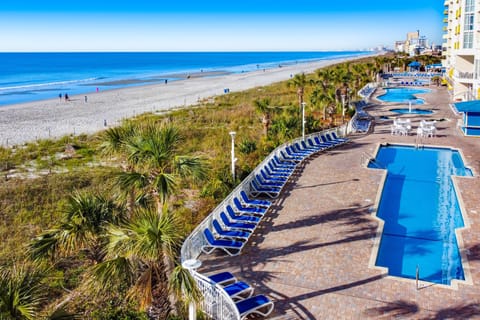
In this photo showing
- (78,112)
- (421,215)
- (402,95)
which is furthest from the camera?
(402,95)

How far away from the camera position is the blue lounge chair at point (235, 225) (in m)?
10.6

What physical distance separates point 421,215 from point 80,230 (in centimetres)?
963

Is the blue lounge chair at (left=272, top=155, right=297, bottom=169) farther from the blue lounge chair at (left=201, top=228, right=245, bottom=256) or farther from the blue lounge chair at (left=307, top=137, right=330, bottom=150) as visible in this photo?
the blue lounge chair at (left=201, top=228, right=245, bottom=256)

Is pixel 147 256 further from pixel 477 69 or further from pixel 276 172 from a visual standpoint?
pixel 477 69

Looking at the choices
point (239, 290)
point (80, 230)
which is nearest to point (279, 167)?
point (239, 290)

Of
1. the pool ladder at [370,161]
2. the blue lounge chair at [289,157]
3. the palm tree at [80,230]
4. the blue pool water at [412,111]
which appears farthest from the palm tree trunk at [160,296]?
the blue pool water at [412,111]

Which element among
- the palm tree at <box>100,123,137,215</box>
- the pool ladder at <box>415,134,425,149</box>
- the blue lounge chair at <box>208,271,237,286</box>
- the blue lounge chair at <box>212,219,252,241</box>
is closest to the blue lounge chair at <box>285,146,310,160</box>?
the pool ladder at <box>415,134,425,149</box>

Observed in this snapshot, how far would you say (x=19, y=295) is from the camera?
482 centimetres

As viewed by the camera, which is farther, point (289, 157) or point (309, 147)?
point (309, 147)

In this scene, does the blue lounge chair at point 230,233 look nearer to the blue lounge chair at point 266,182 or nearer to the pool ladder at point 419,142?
the blue lounge chair at point 266,182

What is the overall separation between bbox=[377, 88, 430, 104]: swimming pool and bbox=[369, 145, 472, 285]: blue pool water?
776 inches

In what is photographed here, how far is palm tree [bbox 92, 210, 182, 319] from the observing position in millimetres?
6062

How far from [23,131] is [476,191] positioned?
27026 millimetres

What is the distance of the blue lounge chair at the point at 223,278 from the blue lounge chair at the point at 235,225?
2327 millimetres
